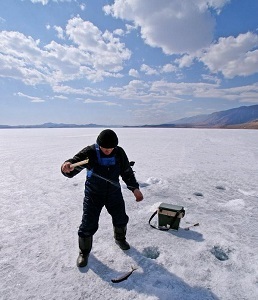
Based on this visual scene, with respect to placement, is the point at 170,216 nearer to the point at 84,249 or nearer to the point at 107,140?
the point at 84,249

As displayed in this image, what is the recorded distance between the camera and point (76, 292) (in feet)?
8.86

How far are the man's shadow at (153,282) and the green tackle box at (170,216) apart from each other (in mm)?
988

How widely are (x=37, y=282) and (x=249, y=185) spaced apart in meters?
6.45

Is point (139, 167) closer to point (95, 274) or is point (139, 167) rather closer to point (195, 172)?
point (195, 172)

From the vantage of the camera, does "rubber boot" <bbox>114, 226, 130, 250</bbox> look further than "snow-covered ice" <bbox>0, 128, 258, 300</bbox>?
Yes

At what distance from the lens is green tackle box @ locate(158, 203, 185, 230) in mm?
4129

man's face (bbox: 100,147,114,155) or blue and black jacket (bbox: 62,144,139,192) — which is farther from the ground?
man's face (bbox: 100,147,114,155)

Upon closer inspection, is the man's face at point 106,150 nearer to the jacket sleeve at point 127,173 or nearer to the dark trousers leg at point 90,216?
the jacket sleeve at point 127,173

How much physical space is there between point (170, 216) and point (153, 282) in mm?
1433

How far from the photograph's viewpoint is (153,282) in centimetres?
288

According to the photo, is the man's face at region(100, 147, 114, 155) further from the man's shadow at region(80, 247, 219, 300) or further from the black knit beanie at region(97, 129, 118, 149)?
the man's shadow at region(80, 247, 219, 300)

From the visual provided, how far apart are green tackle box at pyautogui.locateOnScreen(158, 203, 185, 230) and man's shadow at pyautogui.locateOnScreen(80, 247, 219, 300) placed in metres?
0.99

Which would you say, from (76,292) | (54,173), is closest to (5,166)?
(54,173)

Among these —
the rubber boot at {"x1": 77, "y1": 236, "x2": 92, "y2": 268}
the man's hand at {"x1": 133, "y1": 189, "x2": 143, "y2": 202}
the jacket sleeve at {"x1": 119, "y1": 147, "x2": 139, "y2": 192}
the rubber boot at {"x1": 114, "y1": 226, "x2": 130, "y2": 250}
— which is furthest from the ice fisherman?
the rubber boot at {"x1": 114, "y1": 226, "x2": 130, "y2": 250}
